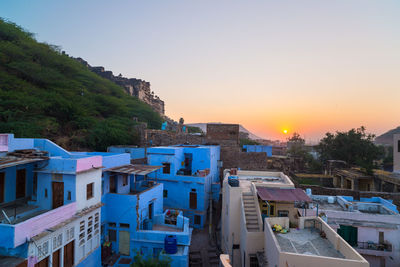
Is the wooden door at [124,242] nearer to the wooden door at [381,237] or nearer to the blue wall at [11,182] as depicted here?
the blue wall at [11,182]

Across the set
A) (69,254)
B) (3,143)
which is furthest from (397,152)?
(3,143)

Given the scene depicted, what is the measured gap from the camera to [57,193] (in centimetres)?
958

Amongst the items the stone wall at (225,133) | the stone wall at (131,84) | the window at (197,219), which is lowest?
the window at (197,219)

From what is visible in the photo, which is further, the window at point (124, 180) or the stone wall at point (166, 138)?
the stone wall at point (166, 138)

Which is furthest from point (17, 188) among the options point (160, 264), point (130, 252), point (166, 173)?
point (166, 173)

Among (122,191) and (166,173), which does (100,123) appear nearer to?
(166,173)

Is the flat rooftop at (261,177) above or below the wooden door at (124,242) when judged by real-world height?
above

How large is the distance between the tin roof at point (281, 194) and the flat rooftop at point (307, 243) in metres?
1.98

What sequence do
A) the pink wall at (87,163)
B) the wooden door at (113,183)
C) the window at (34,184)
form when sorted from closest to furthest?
the pink wall at (87,163) < the window at (34,184) < the wooden door at (113,183)

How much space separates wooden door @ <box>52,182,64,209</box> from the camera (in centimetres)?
951

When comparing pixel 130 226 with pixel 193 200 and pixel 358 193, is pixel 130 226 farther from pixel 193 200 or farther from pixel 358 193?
pixel 358 193

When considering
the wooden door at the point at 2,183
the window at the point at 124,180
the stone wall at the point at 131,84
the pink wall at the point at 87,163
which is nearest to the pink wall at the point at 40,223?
the pink wall at the point at 87,163

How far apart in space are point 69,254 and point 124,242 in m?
3.60

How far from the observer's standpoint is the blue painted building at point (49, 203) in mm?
7660
